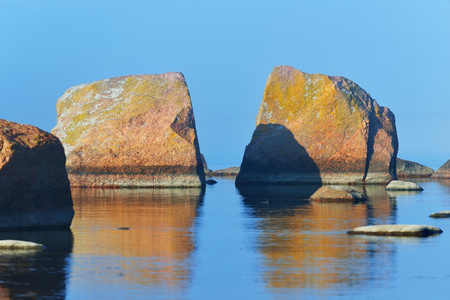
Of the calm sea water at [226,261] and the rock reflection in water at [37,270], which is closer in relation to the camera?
the rock reflection in water at [37,270]

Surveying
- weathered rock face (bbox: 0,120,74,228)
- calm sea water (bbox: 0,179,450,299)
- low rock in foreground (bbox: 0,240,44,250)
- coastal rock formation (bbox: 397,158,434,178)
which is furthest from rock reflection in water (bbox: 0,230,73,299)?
coastal rock formation (bbox: 397,158,434,178)

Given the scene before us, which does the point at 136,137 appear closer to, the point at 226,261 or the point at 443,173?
the point at 226,261

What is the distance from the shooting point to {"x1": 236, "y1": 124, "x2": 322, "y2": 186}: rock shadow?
7625 centimetres

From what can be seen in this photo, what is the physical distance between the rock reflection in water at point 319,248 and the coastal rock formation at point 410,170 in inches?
2793

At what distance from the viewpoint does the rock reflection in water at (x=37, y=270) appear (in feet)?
47.3

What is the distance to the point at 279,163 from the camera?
76625 mm

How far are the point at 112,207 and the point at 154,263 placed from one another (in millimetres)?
20003

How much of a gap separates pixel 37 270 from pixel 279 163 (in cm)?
6054

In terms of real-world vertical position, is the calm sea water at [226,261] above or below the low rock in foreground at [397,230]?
below

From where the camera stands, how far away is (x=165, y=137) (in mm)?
64062

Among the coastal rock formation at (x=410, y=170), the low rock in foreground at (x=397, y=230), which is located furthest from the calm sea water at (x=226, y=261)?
the coastal rock formation at (x=410, y=170)

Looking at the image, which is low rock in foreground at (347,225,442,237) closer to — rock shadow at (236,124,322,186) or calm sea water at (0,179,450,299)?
calm sea water at (0,179,450,299)

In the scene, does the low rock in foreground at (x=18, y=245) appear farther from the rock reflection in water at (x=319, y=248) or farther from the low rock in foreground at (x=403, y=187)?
the low rock in foreground at (x=403, y=187)

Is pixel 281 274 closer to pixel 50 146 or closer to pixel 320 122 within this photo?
pixel 50 146
